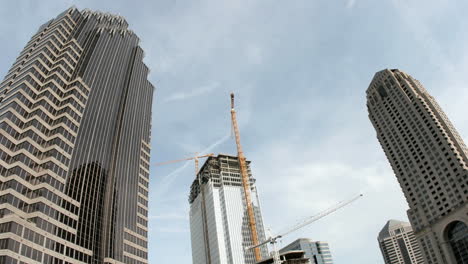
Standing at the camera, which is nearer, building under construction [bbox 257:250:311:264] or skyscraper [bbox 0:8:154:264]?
skyscraper [bbox 0:8:154:264]

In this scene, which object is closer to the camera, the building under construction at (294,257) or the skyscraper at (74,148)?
the skyscraper at (74,148)

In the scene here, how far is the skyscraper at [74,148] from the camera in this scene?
318ft

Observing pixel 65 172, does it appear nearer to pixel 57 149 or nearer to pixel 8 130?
pixel 57 149

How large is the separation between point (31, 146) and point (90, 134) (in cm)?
2494

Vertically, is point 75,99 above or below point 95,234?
above

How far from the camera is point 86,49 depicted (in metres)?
152

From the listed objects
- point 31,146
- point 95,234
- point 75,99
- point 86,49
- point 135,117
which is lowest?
point 95,234

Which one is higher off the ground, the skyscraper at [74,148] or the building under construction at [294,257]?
the skyscraper at [74,148]

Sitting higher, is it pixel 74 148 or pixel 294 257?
pixel 74 148

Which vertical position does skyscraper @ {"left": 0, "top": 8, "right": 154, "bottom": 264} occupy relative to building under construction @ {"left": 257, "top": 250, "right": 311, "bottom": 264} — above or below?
above

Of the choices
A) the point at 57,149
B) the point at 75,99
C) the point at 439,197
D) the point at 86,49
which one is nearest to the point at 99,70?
the point at 86,49

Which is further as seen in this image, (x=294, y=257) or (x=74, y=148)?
(x=294, y=257)

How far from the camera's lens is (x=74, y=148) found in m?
121

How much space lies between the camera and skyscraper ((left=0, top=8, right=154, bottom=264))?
3819 inches
